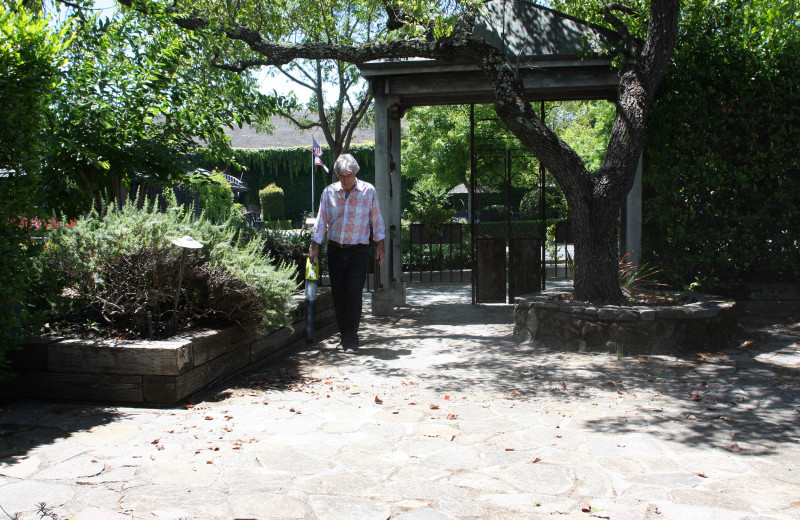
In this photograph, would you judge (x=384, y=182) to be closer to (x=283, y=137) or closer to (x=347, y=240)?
(x=347, y=240)

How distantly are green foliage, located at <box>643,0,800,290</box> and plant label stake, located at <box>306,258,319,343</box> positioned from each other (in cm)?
447

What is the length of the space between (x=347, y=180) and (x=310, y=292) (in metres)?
1.21

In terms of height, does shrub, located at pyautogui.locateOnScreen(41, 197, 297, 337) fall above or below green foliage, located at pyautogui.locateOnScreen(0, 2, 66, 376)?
below

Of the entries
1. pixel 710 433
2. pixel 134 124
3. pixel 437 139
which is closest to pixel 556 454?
pixel 710 433

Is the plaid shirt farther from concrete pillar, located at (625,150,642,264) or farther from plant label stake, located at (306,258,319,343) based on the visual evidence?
concrete pillar, located at (625,150,642,264)

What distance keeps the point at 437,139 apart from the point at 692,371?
1688 cm

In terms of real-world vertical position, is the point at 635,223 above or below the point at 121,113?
below

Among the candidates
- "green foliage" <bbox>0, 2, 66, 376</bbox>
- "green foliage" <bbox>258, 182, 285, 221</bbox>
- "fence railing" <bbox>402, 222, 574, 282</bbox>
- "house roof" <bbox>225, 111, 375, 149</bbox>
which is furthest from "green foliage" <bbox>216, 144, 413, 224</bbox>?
"green foliage" <bbox>0, 2, 66, 376</bbox>

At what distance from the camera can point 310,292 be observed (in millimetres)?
6773

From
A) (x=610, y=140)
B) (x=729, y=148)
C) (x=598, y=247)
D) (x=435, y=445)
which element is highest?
(x=729, y=148)

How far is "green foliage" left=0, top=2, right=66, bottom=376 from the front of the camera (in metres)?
4.15

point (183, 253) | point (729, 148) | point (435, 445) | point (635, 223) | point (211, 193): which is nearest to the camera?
point (435, 445)

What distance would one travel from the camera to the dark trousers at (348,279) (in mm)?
6570

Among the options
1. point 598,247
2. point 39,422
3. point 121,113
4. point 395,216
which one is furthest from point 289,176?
point 39,422
